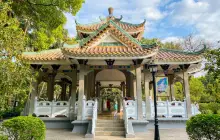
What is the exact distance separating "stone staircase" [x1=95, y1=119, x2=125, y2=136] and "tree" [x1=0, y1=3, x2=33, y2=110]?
13.1 feet

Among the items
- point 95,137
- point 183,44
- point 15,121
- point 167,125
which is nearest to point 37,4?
point 15,121

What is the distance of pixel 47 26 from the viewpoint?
30.5ft

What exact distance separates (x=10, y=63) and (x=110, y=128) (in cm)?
510

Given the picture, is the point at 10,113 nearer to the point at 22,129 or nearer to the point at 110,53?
the point at 110,53

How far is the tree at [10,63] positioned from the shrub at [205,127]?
15.1ft

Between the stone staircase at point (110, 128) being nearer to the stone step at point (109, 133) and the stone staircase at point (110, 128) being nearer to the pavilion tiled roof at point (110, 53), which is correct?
the stone step at point (109, 133)

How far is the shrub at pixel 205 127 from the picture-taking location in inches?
181

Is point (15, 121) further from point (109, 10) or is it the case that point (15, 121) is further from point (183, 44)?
point (183, 44)

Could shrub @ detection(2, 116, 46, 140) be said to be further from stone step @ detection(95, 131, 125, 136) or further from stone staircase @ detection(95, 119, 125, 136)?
stone staircase @ detection(95, 119, 125, 136)

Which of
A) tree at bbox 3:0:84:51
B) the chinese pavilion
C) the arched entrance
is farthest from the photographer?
the arched entrance

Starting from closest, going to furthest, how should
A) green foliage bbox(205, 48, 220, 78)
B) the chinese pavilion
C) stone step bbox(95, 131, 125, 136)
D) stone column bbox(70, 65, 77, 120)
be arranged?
green foliage bbox(205, 48, 220, 78) → stone step bbox(95, 131, 125, 136) → the chinese pavilion → stone column bbox(70, 65, 77, 120)

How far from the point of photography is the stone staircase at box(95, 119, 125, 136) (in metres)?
7.51

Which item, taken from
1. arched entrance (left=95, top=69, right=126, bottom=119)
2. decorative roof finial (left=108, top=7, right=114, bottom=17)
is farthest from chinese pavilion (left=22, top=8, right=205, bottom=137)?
decorative roof finial (left=108, top=7, right=114, bottom=17)

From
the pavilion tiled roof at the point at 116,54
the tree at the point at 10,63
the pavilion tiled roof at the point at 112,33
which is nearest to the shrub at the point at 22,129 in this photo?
the tree at the point at 10,63
